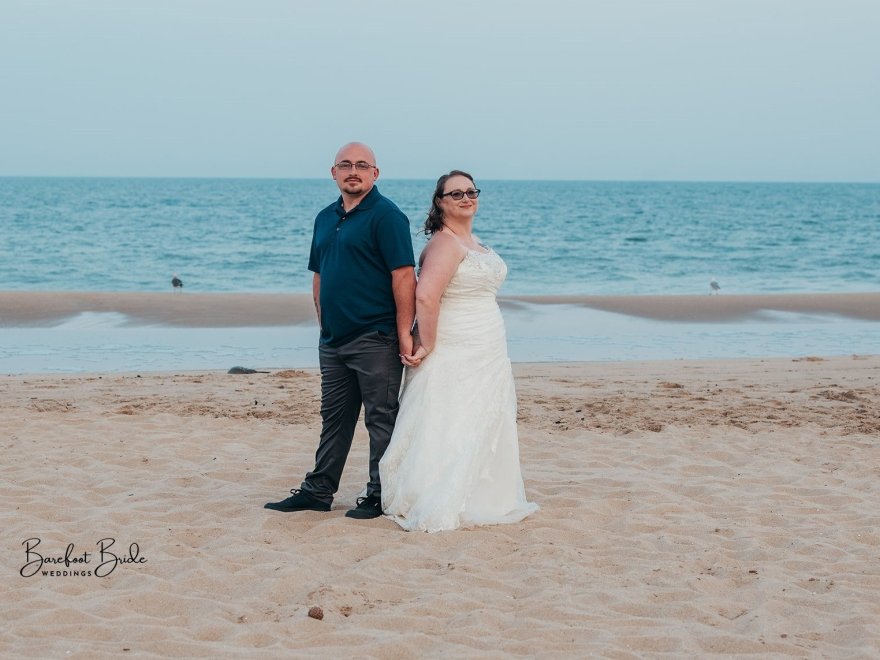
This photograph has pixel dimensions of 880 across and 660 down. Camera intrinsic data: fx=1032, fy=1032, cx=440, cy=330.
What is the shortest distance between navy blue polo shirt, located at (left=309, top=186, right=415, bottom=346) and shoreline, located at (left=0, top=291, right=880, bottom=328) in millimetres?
10879

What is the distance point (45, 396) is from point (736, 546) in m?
6.67

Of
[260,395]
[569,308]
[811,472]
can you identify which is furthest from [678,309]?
[811,472]

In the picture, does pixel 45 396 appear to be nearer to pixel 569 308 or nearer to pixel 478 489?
pixel 478 489

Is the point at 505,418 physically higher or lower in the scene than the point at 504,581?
higher

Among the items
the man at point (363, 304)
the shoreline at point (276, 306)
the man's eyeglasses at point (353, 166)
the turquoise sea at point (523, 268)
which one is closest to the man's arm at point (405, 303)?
the man at point (363, 304)

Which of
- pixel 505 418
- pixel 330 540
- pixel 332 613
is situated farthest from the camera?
pixel 505 418

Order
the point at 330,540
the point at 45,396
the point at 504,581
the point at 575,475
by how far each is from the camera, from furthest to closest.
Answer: the point at 45,396, the point at 575,475, the point at 330,540, the point at 504,581

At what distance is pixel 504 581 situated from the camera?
465 cm

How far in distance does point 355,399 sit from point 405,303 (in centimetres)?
66

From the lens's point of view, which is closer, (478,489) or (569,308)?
(478,489)

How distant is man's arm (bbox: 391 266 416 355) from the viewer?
17.6 feet

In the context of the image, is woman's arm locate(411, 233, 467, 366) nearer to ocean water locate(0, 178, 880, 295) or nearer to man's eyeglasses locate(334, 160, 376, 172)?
man's eyeglasses locate(334, 160, 376, 172)

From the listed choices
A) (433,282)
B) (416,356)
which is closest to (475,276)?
(433,282)
